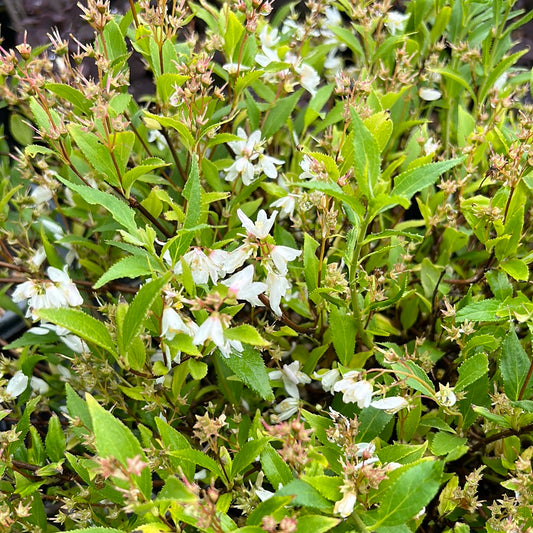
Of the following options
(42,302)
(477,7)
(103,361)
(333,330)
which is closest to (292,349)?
(333,330)

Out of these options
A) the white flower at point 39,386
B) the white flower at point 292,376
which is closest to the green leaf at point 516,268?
the white flower at point 292,376

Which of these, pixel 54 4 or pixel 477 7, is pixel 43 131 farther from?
pixel 54 4

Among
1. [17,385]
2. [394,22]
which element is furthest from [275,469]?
[394,22]

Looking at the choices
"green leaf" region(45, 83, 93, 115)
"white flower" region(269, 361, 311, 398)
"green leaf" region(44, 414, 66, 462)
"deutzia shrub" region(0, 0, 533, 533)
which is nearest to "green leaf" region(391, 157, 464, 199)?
"deutzia shrub" region(0, 0, 533, 533)

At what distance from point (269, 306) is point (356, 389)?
0.66 ft

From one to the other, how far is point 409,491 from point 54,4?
1804 millimetres

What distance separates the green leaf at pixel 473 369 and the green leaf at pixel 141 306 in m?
0.42

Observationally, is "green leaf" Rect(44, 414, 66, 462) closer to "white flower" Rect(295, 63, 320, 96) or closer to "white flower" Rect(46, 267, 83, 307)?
"white flower" Rect(46, 267, 83, 307)

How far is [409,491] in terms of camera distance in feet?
2.15

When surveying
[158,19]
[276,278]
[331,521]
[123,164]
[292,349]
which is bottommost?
[292,349]

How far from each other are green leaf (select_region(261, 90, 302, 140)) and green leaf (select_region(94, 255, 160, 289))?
0.45 m

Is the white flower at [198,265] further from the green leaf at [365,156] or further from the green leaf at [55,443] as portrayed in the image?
the green leaf at [55,443]

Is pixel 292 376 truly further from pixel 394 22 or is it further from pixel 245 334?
pixel 394 22

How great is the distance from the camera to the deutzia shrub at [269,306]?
0.73 m
